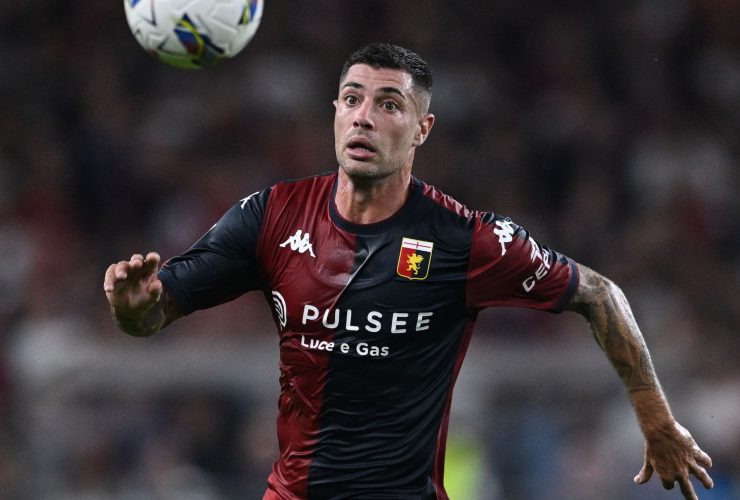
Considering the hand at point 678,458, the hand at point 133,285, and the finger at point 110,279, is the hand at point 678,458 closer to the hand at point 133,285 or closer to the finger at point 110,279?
the hand at point 133,285

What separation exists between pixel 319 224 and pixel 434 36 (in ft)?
26.5

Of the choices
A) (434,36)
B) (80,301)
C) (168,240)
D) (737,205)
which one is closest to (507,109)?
(434,36)

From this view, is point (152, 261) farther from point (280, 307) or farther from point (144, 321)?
point (280, 307)

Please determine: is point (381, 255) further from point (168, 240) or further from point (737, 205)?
point (737, 205)

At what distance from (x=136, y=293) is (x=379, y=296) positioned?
3.10 feet

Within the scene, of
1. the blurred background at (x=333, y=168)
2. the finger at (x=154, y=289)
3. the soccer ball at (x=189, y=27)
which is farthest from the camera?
the blurred background at (x=333, y=168)

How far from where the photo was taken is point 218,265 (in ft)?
17.2

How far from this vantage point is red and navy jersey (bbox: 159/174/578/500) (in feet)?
16.9

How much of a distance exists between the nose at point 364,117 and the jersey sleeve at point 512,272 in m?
0.59

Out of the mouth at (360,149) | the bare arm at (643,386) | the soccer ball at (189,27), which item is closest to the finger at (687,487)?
the bare arm at (643,386)

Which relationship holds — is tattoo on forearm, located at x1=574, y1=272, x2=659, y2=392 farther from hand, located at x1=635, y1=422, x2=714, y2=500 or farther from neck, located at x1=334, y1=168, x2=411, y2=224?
neck, located at x1=334, y1=168, x2=411, y2=224

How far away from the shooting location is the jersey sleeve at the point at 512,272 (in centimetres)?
521

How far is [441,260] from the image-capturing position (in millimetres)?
5223

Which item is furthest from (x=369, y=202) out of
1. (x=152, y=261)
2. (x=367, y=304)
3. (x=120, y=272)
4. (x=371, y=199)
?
(x=120, y=272)
